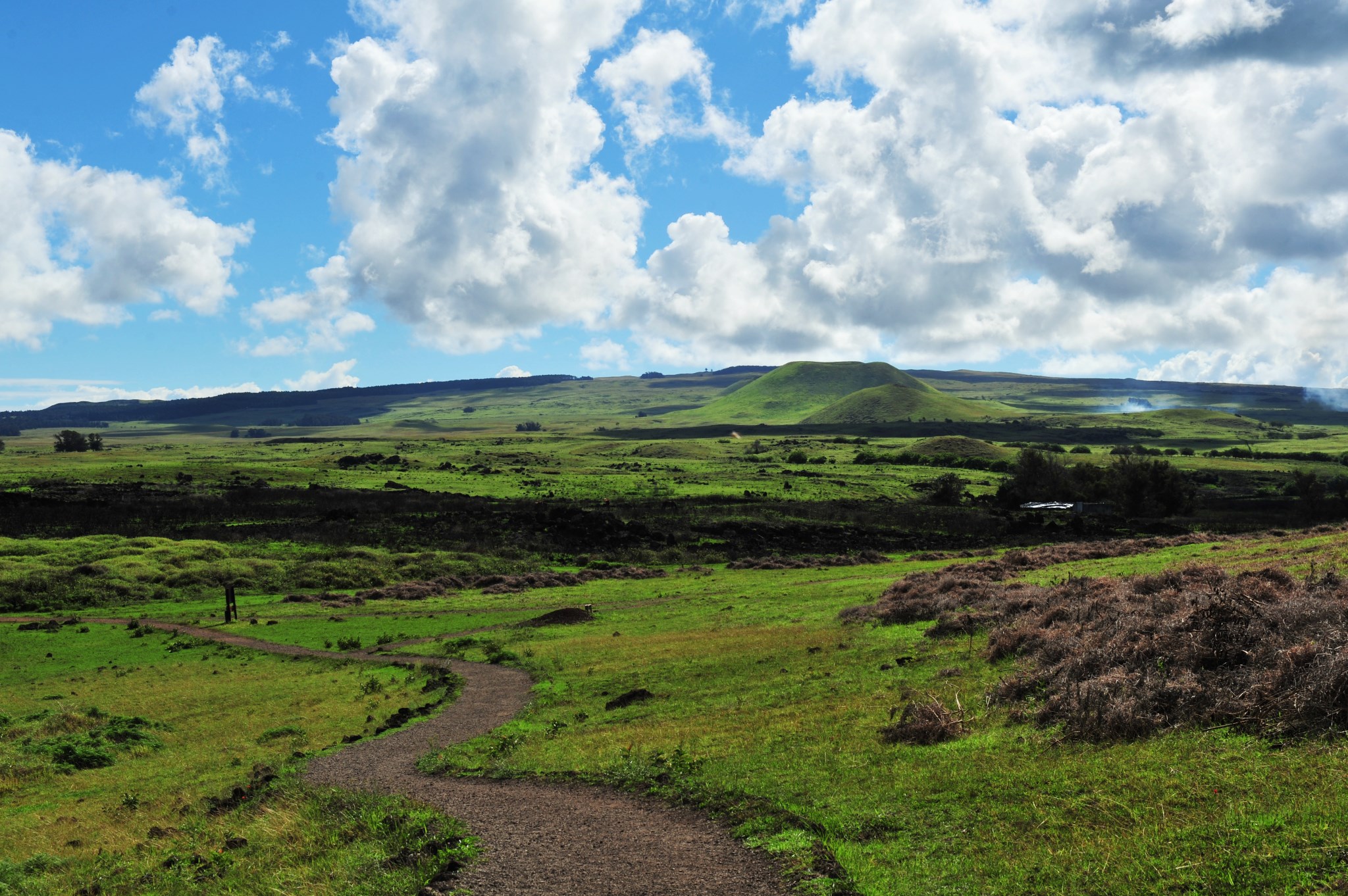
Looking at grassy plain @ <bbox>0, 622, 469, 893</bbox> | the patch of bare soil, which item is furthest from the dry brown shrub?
the patch of bare soil

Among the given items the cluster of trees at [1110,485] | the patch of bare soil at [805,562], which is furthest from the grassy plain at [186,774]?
the cluster of trees at [1110,485]

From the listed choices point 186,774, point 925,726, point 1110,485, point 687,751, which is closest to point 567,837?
point 687,751

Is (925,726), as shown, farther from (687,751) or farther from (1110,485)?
(1110,485)

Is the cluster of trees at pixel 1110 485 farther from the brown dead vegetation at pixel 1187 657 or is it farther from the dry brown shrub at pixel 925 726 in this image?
the dry brown shrub at pixel 925 726

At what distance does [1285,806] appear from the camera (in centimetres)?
1245

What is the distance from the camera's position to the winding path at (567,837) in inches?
558

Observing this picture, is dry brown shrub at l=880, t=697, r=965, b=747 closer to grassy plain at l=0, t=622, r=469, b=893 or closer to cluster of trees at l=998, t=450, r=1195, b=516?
grassy plain at l=0, t=622, r=469, b=893

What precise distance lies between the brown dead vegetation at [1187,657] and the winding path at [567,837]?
24.8ft

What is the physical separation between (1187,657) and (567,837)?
12.9 meters

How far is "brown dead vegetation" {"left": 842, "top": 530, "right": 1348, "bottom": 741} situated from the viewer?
1545 centimetres

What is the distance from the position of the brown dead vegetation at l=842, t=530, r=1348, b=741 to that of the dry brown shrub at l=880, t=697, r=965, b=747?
4.61 feet

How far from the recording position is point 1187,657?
18391 mm

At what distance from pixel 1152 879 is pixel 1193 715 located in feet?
19.5

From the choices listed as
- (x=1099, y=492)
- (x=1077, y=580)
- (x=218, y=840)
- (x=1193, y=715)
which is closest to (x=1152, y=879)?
(x=1193, y=715)
